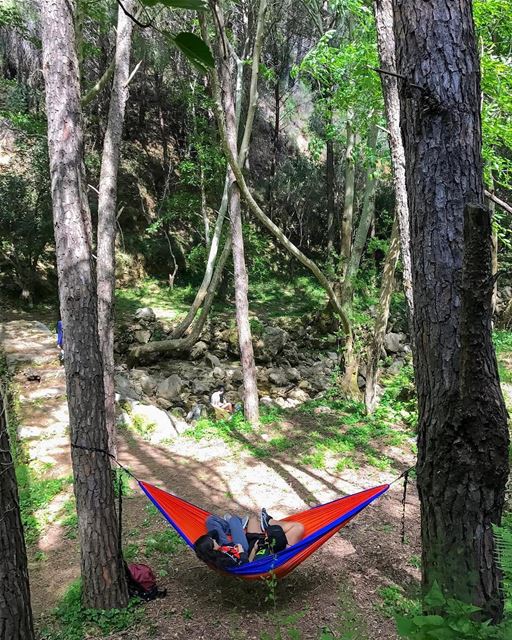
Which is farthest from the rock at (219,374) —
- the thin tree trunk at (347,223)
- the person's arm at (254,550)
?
the person's arm at (254,550)

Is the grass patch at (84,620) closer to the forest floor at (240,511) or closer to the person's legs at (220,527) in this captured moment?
the forest floor at (240,511)

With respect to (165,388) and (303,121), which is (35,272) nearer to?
(165,388)

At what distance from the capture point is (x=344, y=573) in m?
2.81

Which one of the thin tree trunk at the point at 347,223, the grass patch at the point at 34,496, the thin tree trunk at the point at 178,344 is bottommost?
the grass patch at the point at 34,496

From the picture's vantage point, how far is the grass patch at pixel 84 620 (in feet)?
7.27

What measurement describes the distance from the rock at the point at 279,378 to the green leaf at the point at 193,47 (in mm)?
7242

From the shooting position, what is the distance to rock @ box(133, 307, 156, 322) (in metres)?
9.77

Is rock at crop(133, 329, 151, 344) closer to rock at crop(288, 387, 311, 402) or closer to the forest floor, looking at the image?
the forest floor

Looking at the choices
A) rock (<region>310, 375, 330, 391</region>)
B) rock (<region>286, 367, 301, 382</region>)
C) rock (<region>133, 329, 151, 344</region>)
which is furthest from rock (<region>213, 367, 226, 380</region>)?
rock (<region>133, 329, 151, 344</region>)

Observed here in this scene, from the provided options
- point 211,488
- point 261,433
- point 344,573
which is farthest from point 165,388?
point 344,573

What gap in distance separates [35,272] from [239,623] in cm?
926

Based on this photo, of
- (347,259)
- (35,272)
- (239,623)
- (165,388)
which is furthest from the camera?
(35,272)

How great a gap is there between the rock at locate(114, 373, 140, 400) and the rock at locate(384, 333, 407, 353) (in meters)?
4.82

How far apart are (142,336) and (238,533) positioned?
6.38 m
